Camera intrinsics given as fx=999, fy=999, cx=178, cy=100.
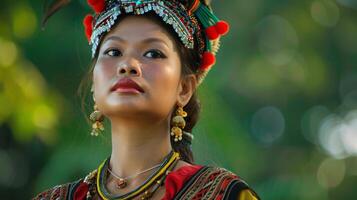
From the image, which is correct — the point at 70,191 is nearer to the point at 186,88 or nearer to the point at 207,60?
the point at 186,88

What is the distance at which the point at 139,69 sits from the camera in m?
3.57

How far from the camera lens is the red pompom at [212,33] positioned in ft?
12.8

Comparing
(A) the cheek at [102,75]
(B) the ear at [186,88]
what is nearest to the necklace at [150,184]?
(B) the ear at [186,88]

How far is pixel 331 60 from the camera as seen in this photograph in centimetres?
969

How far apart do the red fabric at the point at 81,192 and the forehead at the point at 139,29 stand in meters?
0.58

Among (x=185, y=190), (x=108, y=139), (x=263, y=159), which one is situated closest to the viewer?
(x=185, y=190)

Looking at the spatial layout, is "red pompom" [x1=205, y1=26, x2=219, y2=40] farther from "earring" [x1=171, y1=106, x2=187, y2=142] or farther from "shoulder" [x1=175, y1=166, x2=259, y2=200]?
"shoulder" [x1=175, y1=166, x2=259, y2=200]

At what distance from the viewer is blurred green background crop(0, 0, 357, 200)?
24.0 ft

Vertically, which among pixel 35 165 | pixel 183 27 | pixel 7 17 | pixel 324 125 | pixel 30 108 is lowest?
pixel 324 125

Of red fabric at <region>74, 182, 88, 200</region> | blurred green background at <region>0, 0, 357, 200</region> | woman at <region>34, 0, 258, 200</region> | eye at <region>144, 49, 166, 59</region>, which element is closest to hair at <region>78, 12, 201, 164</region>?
woman at <region>34, 0, 258, 200</region>

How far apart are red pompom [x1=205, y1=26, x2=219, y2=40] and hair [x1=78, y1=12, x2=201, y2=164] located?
0.07m

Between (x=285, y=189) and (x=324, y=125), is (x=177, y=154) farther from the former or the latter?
(x=324, y=125)

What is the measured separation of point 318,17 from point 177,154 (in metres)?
6.08

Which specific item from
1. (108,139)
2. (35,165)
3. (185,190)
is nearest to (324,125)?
(35,165)
